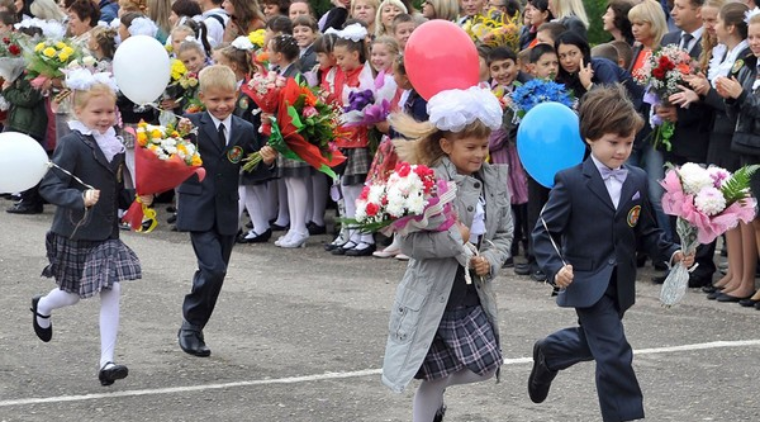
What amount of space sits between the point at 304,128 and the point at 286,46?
3.56 meters

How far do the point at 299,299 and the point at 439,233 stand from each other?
438cm

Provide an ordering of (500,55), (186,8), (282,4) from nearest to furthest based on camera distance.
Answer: (500,55) → (282,4) → (186,8)

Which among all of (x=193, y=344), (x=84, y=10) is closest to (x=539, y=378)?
(x=193, y=344)

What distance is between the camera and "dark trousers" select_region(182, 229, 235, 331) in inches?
349

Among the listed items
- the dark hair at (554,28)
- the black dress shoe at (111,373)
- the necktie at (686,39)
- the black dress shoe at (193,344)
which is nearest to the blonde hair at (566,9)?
the dark hair at (554,28)

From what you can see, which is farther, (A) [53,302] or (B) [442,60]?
(A) [53,302]

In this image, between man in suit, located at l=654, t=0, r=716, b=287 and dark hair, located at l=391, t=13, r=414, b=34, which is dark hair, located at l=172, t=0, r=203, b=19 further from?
man in suit, located at l=654, t=0, r=716, b=287

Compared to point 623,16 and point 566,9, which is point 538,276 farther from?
point 566,9

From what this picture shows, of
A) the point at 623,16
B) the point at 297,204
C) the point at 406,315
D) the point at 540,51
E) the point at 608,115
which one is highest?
the point at 623,16

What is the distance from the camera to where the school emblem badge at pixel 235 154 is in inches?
354

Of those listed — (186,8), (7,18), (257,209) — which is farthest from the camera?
(7,18)

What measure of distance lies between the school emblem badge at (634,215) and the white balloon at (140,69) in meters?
3.22

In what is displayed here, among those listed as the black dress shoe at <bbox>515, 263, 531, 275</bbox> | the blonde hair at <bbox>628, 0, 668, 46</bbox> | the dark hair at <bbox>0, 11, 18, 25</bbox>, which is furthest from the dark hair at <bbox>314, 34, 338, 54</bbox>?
the dark hair at <bbox>0, 11, 18, 25</bbox>

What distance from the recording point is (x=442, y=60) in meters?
7.67
